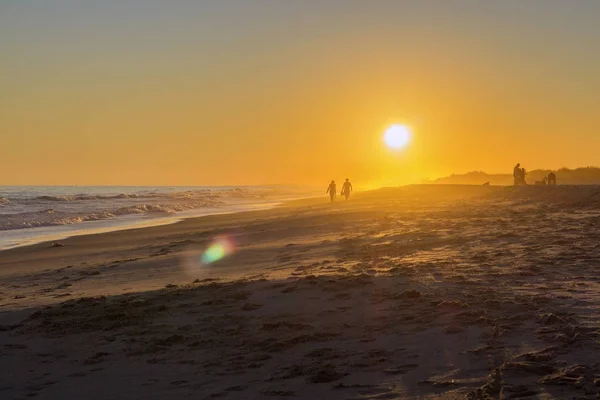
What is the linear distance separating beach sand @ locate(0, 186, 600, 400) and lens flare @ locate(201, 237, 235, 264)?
93cm

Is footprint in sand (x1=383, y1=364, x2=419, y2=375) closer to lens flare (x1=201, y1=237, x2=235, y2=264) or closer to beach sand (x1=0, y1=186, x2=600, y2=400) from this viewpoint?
beach sand (x1=0, y1=186, x2=600, y2=400)

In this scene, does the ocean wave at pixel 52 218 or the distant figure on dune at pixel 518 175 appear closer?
the ocean wave at pixel 52 218

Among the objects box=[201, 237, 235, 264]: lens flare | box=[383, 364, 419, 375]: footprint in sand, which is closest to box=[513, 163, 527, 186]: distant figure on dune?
box=[201, 237, 235, 264]: lens flare

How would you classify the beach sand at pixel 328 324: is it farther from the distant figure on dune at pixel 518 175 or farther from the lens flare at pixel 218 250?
the distant figure on dune at pixel 518 175

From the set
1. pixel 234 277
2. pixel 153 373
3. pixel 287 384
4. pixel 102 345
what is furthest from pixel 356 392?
pixel 234 277

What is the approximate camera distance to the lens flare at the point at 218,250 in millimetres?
14148

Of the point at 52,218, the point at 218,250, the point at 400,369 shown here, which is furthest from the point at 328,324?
the point at 52,218

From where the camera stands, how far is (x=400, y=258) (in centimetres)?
1113

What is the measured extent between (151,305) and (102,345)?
1.73 metres

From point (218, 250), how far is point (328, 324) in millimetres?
9778

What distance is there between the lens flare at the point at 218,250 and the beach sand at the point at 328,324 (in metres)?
0.93

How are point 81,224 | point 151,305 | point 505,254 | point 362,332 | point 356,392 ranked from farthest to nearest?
point 81,224 → point 505,254 → point 151,305 → point 362,332 → point 356,392

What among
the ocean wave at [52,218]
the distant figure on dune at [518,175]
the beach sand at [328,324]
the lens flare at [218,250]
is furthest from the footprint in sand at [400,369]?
the distant figure on dune at [518,175]

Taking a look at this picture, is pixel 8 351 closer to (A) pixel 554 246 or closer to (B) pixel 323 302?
(B) pixel 323 302
